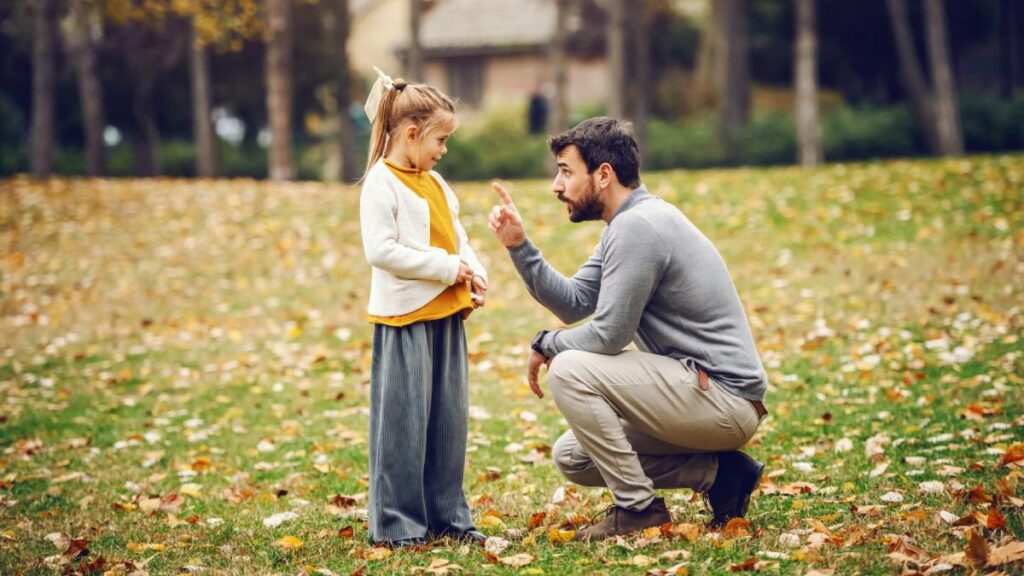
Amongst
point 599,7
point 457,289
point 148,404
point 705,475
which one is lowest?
point 148,404

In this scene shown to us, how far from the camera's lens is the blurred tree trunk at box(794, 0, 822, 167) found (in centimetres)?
1734

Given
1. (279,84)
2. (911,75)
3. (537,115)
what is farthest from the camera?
(537,115)

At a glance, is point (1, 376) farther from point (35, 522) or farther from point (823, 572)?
point (823, 572)

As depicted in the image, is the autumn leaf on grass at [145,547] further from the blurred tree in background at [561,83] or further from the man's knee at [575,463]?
the blurred tree in background at [561,83]

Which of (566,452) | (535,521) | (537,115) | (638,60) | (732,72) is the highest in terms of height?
(638,60)

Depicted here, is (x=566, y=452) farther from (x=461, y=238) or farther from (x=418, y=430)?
(x=461, y=238)

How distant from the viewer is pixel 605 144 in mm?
4121

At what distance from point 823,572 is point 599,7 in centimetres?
2912

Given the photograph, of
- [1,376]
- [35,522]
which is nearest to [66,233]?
[1,376]

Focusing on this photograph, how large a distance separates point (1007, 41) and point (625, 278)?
95.1 feet

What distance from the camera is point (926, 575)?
3.43 m

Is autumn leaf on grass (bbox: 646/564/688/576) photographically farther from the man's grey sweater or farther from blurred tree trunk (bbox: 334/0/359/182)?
blurred tree trunk (bbox: 334/0/359/182)

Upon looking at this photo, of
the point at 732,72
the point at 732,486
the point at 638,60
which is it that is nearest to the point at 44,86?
the point at 638,60

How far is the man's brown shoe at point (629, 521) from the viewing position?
4.15 metres
